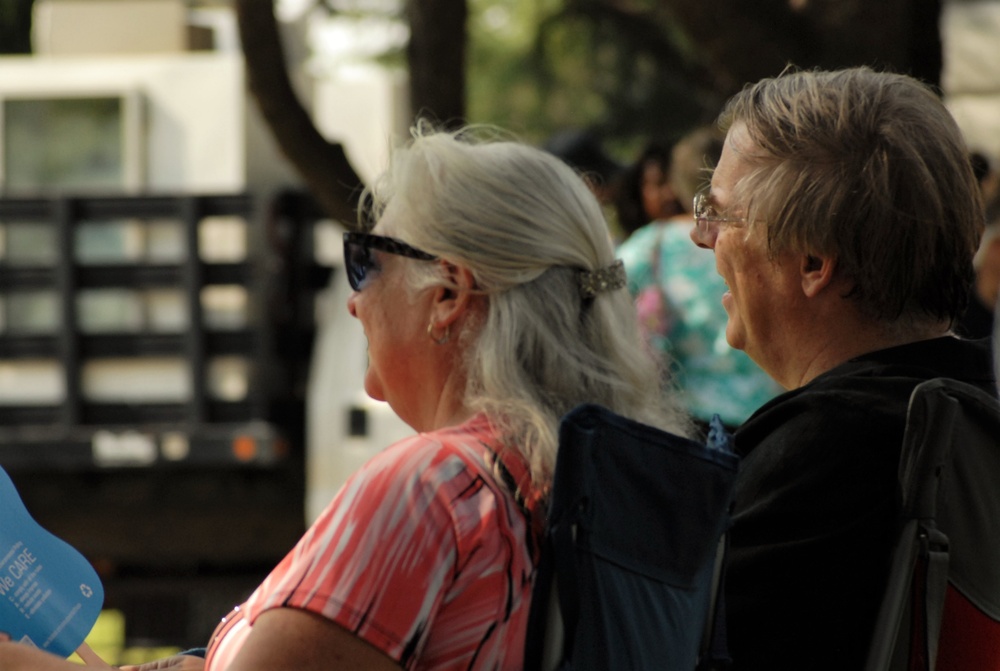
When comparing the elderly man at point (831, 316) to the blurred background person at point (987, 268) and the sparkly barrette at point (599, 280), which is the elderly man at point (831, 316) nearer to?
the sparkly barrette at point (599, 280)

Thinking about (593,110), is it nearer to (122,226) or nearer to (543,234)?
(122,226)

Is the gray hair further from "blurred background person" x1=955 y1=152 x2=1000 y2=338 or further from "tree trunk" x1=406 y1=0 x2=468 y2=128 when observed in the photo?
"blurred background person" x1=955 y1=152 x2=1000 y2=338

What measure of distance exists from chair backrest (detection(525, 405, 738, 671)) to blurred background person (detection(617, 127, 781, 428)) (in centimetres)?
232

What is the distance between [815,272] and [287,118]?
8.08 feet

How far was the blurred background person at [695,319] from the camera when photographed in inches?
165

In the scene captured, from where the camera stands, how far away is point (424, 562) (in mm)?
1693

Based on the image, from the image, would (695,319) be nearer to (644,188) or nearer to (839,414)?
(644,188)

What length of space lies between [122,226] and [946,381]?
A: 501cm

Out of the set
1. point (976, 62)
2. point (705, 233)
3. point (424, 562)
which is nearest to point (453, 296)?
point (424, 562)

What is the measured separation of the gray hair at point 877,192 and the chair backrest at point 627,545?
0.43m

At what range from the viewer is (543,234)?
1.91m

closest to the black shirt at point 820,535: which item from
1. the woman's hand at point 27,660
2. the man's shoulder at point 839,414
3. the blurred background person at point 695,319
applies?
the man's shoulder at point 839,414

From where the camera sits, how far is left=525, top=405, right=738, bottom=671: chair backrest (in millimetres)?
1679

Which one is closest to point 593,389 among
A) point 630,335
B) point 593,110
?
point 630,335
